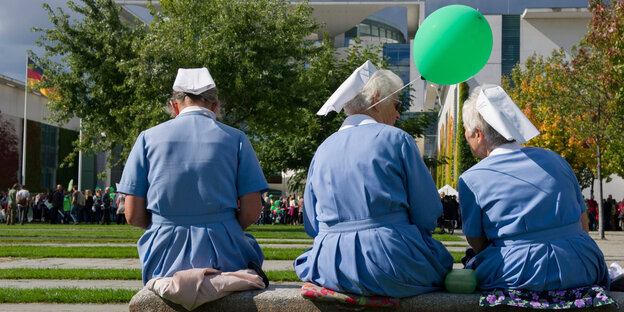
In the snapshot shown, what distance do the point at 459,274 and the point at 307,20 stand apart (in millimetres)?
22058

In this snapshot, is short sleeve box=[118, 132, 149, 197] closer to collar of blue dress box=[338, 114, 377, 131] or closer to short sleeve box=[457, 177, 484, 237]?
collar of blue dress box=[338, 114, 377, 131]

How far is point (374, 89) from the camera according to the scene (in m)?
3.91

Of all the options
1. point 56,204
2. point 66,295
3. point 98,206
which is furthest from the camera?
point 98,206

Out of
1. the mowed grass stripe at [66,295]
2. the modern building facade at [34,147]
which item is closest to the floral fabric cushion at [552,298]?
the mowed grass stripe at [66,295]

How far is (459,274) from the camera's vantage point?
3.63m

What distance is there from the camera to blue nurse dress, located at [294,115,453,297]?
348 centimetres

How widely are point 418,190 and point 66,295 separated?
4955 mm

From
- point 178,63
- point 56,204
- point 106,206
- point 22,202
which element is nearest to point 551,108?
point 178,63

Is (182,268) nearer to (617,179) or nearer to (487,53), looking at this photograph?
(487,53)

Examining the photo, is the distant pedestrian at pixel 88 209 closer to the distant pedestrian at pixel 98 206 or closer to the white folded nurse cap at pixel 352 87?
the distant pedestrian at pixel 98 206

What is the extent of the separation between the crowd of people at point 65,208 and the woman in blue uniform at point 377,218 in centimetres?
2734

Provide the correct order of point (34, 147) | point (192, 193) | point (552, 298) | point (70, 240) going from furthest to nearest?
point (34, 147)
point (70, 240)
point (192, 193)
point (552, 298)

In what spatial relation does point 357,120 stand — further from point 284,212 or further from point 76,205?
point 284,212

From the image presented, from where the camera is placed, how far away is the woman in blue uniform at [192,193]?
3.86 m
